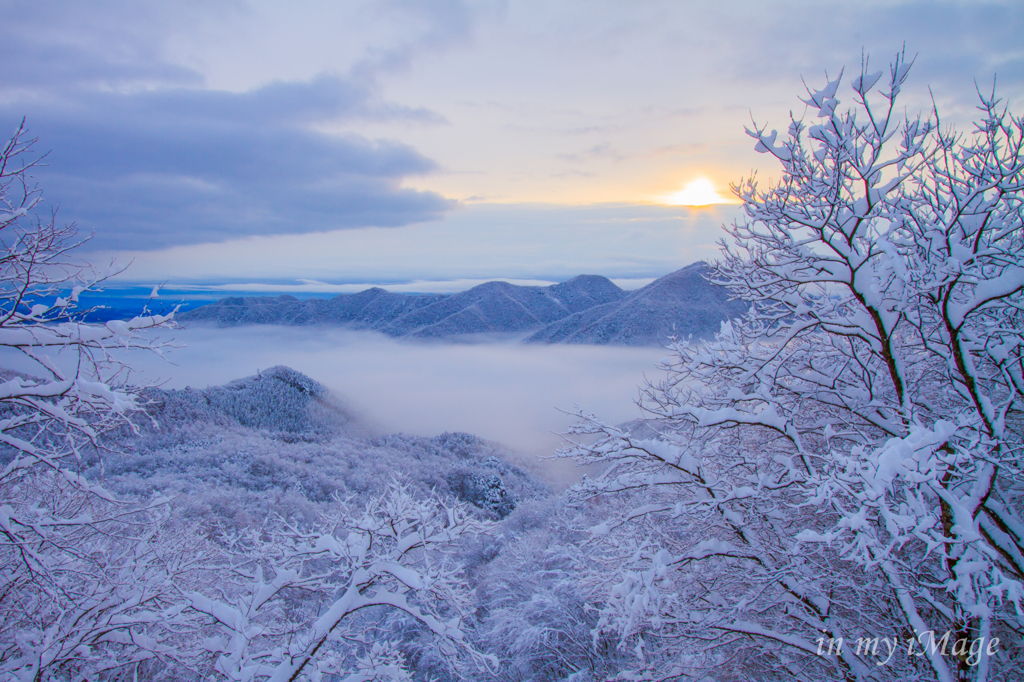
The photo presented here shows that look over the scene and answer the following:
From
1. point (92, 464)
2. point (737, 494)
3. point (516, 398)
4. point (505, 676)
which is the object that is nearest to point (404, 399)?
point (516, 398)

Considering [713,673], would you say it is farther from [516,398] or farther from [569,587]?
[516,398]

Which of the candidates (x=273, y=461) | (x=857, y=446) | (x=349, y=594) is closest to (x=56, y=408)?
(x=349, y=594)

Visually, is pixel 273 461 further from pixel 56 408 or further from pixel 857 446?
pixel 857 446

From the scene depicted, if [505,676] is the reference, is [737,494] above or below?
above

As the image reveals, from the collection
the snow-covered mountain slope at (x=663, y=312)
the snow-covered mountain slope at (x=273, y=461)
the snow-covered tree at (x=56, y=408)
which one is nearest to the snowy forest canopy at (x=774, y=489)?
the snow-covered tree at (x=56, y=408)

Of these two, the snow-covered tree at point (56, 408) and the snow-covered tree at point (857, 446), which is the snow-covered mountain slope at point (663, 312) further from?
the snow-covered tree at point (56, 408)

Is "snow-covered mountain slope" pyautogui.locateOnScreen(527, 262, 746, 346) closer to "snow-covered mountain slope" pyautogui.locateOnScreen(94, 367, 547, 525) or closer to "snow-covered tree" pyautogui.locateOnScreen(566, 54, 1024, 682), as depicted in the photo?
"snow-covered mountain slope" pyautogui.locateOnScreen(94, 367, 547, 525)

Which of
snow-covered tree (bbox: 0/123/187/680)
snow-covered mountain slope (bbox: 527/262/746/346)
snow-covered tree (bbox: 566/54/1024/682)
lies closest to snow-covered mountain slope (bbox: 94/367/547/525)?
snow-covered tree (bbox: 0/123/187/680)
